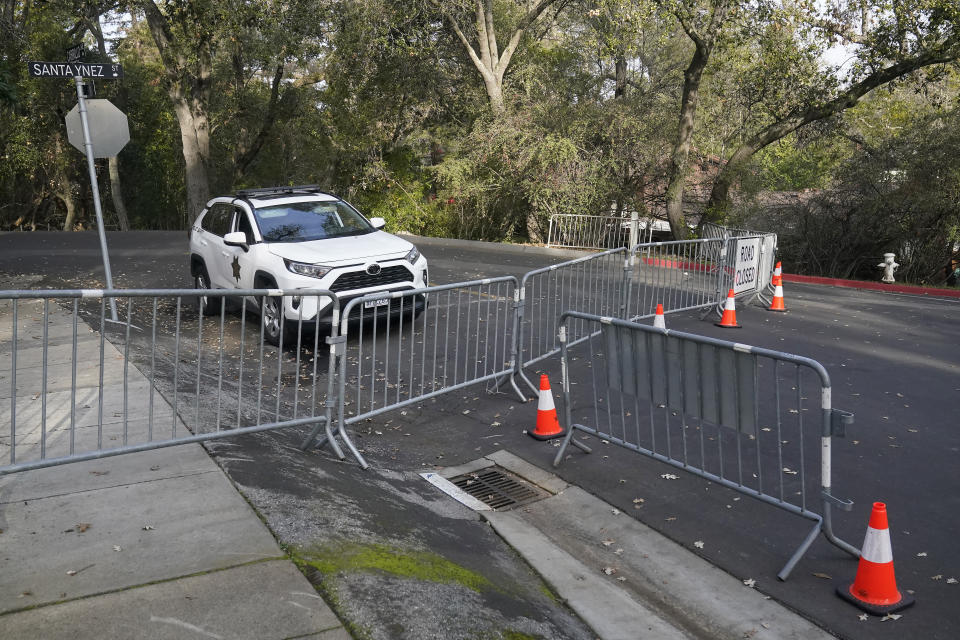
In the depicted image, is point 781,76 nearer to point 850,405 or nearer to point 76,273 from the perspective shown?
point 850,405

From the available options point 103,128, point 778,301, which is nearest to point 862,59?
point 778,301

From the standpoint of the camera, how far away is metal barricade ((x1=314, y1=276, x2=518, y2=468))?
6953mm

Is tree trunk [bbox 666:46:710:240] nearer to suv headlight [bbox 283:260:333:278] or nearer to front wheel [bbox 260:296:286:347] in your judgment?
suv headlight [bbox 283:260:333:278]

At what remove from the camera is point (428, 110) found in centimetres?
2758

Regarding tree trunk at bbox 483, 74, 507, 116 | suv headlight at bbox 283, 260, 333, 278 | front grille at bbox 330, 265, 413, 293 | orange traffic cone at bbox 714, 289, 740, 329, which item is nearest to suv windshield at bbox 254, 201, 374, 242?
suv headlight at bbox 283, 260, 333, 278

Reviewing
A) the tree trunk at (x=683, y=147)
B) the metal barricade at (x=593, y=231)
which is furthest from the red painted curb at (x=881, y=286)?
the metal barricade at (x=593, y=231)

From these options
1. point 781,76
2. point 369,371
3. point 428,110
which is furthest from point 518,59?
point 369,371

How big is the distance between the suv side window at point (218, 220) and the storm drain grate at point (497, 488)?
6634 mm

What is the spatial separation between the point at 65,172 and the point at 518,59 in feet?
69.3

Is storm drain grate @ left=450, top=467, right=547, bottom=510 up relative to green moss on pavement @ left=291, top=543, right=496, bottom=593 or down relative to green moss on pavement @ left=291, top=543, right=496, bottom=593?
down

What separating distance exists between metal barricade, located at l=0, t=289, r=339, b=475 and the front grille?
46 centimetres

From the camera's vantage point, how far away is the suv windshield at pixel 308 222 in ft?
35.5

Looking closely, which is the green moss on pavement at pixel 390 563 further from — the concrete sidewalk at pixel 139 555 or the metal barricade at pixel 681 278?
the metal barricade at pixel 681 278

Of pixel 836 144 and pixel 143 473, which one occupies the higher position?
pixel 836 144
